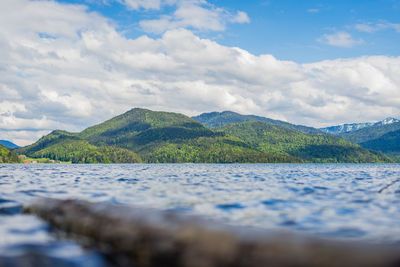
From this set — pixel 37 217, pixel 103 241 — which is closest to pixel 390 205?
pixel 103 241

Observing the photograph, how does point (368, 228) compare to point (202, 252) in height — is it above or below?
below

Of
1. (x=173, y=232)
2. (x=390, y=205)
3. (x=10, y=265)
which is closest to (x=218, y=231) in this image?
(x=173, y=232)

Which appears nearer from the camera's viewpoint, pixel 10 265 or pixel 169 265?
pixel 169 265

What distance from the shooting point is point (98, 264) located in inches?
312

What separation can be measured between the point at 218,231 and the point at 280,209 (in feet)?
32.7

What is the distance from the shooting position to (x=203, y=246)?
21.4 feet

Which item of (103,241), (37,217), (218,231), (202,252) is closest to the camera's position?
(202,252)

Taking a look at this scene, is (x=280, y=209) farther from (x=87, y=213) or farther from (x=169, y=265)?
(x=169, y=265)

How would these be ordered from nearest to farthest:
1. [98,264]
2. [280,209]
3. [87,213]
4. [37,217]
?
[98,264]
[87,213]
[37,217]
[280,209]

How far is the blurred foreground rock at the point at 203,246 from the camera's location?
5.73 meters

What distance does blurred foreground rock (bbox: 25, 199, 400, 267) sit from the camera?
573cm

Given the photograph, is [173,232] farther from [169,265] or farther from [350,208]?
[350,208]

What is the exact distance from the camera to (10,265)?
7.56 meters

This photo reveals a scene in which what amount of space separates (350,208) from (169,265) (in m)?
13.3
